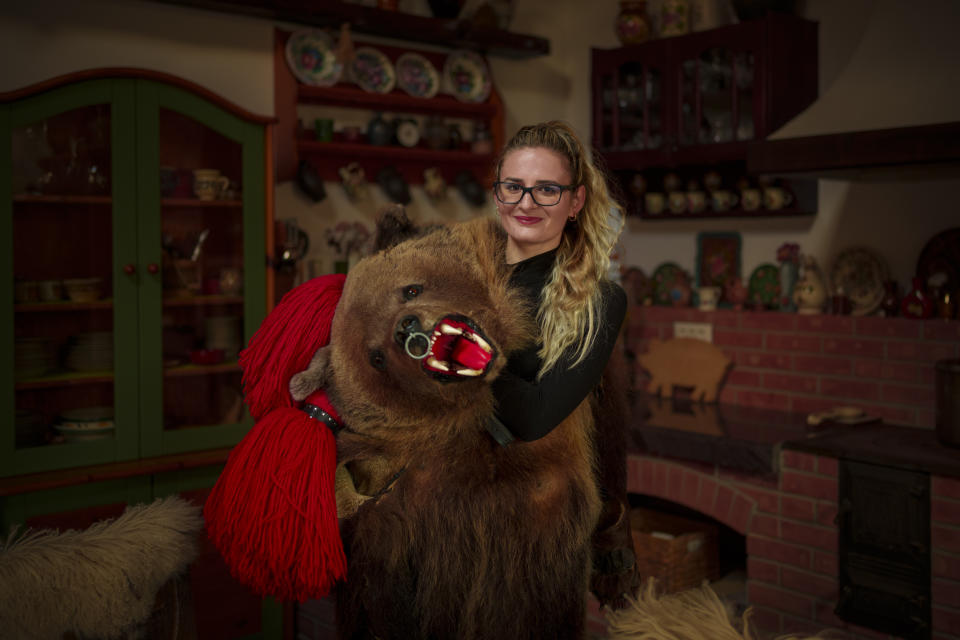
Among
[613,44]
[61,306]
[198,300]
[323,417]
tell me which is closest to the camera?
[323,417]

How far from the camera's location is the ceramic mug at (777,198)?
10.9ft

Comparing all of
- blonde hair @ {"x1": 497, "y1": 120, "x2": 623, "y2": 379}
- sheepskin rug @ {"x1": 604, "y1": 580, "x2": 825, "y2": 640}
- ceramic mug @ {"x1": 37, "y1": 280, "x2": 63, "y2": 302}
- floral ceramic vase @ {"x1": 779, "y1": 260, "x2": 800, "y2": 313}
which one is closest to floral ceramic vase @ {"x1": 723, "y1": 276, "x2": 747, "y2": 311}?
floral ceramic vase @ {"x1": 779, "y1": 260, "x2": 800, "y2": 313}

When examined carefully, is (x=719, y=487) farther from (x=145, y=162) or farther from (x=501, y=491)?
(x=145, y=162)

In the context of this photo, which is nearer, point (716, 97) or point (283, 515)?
point (283, 515)

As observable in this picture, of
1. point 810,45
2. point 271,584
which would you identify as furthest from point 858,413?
point 271,584

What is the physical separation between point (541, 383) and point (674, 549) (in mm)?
1971

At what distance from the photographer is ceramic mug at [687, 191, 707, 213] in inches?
142

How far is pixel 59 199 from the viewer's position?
8.47 ft

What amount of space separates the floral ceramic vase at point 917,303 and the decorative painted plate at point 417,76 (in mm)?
2010

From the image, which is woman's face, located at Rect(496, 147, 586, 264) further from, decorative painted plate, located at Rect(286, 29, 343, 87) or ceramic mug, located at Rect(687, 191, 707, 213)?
ceramic mug, located at Rect(687, 191, 707, 213)

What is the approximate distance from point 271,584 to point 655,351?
271 centimetres

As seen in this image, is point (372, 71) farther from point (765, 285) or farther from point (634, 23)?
point (765, 285)

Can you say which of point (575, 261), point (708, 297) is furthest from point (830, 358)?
point (575, 261)

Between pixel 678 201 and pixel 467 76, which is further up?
pixel 467 76
